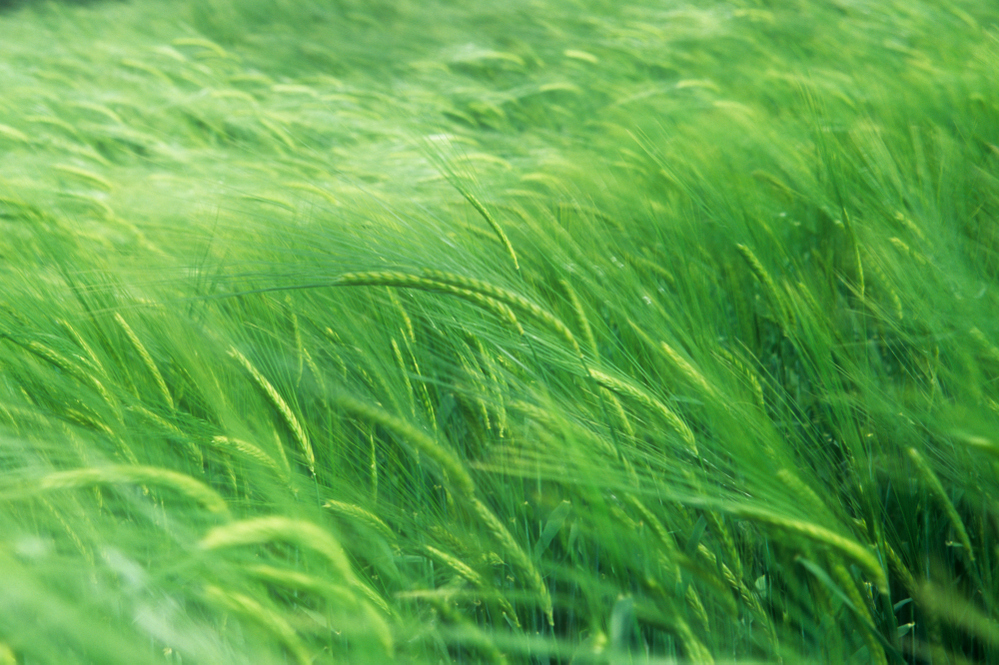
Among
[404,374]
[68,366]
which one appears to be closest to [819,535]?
[404,374]

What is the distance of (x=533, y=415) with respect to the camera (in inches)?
24.6

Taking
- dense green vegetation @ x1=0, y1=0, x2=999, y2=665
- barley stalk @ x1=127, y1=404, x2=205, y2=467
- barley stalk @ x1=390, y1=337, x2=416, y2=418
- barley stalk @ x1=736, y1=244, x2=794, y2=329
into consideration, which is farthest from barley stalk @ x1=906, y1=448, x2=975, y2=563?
barley stalk @ x1=127, y1=404, x2=205, y2=467

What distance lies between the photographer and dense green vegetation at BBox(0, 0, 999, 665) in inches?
21.1

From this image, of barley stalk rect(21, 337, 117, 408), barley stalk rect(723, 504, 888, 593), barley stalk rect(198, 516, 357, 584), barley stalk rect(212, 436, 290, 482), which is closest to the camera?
barley stalk rect(198, 516, 357, 584)

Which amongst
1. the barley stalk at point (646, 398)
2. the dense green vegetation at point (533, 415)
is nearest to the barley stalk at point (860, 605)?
the dense green vegetation at point (533, 415)

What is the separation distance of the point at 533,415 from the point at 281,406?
27 centimetres

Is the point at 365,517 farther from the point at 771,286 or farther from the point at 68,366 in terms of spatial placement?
the point at 771,286

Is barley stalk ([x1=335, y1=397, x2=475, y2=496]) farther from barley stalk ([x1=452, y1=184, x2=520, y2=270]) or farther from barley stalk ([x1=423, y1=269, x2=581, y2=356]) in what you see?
barley stalk ([x1=452, y1=184, x2=520, y2=270])

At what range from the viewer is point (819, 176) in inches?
41.3

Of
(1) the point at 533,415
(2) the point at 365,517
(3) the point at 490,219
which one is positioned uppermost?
(3) the point at 490,219

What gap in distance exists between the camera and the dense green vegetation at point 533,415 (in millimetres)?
537

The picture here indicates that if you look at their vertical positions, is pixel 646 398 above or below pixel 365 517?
above

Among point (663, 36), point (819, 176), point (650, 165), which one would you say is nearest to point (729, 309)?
point (819, 176)

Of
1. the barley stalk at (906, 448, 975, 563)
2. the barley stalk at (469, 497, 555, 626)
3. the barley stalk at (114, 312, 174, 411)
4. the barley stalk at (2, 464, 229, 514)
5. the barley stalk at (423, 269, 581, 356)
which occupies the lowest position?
the barley stalk at (469, 497, 555, 626)
